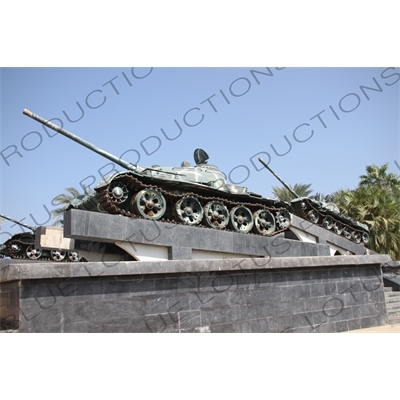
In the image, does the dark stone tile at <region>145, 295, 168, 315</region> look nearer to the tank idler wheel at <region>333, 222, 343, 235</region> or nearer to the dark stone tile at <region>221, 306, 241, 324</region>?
the dark stone tile at <region>221, 306, 241, 324</region>

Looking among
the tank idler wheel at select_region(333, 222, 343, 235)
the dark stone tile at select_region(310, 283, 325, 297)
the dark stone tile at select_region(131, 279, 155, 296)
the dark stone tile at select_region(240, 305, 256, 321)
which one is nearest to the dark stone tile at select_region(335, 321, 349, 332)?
the dark stone tile at select_region(310, 283, 325, 297)

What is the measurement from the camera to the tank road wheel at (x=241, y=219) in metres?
12.9

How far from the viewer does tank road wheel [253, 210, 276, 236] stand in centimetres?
1349

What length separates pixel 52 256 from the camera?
21328 mm

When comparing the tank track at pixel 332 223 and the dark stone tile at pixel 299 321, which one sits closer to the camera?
the dark stone tile at pixel 299 321

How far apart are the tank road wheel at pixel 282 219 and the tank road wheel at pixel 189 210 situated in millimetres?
3370

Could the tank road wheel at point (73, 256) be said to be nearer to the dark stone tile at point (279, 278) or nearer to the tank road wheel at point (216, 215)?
the tank road wheel at point (216, 215)

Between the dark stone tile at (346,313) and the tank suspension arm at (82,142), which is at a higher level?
the tank suspension arm at (82,142)

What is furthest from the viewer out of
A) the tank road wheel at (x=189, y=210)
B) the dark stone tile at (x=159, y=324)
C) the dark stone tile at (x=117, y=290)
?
the tank road wheel at (x=189, y=210)

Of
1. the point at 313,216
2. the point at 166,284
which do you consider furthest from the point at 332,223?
the point at 166,284

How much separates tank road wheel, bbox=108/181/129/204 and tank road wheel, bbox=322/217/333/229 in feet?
37.9

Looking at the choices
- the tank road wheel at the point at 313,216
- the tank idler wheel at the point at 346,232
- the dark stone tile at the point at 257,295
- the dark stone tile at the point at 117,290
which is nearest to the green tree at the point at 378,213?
the tank idler wheel at the point at 346,232

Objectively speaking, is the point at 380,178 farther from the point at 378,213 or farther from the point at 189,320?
the point at 189,320

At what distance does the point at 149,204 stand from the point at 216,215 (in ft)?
6.91
